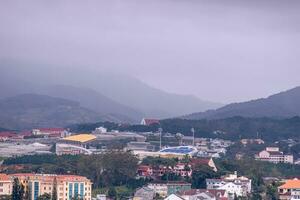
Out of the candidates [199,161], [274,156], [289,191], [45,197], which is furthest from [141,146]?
[45,197]

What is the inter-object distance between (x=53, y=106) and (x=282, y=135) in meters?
44.8

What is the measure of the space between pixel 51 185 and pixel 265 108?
7893 cm

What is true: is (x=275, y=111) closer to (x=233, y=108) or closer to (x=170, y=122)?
(x=233, y=108)

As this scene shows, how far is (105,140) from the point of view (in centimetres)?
7325

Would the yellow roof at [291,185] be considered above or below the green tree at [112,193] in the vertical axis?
above

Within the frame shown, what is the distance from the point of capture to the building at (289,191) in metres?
48.5

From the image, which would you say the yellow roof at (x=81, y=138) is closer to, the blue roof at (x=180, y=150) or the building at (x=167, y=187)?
the blue roof at (x=180, y=150)

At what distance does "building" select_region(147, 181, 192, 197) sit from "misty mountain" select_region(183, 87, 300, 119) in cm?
6292

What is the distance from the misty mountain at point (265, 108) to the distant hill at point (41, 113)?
10.7 meters

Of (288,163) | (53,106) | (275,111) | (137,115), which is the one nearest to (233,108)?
(275,111)

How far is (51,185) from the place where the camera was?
43.8m

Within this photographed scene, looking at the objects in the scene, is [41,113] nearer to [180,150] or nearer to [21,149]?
[21,149]

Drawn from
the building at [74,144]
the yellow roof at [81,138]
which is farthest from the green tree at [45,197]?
the yellow roof at [81,138]

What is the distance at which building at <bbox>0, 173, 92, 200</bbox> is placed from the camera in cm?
4384
